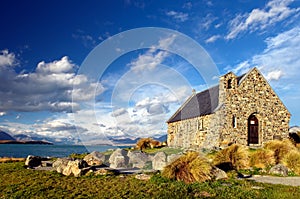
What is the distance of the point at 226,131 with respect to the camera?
1101 inches

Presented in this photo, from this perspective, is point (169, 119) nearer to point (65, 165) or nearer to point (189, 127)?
point (189, 127)

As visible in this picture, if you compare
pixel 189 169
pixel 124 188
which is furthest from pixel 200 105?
pixel 124 188

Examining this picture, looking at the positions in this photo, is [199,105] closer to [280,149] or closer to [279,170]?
[280,149]

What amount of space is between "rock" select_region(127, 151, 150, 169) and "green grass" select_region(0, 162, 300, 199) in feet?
16.1

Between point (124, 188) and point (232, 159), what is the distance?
8192mm

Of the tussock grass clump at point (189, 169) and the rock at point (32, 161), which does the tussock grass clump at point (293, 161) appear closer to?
the tussock grass clump at point (189, 169)

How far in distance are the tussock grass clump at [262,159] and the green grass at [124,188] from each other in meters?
4.84

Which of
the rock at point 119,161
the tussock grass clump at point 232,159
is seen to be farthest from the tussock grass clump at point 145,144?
the tussock grass clump at point 232,159

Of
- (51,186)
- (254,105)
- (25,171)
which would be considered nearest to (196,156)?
(51,186)

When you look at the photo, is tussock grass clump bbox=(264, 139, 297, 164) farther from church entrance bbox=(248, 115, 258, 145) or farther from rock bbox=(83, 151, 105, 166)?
rock bbox=(83, 151, 105, 166)

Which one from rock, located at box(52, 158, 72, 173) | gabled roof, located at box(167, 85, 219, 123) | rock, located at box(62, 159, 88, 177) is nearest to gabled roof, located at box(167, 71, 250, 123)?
gabled roof, located at box(167, 85, 219, 123)

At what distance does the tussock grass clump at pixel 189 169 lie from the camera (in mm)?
11672

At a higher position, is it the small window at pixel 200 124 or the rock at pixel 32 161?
the small window at pixel 200 124

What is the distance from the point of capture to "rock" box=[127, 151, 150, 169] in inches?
694
